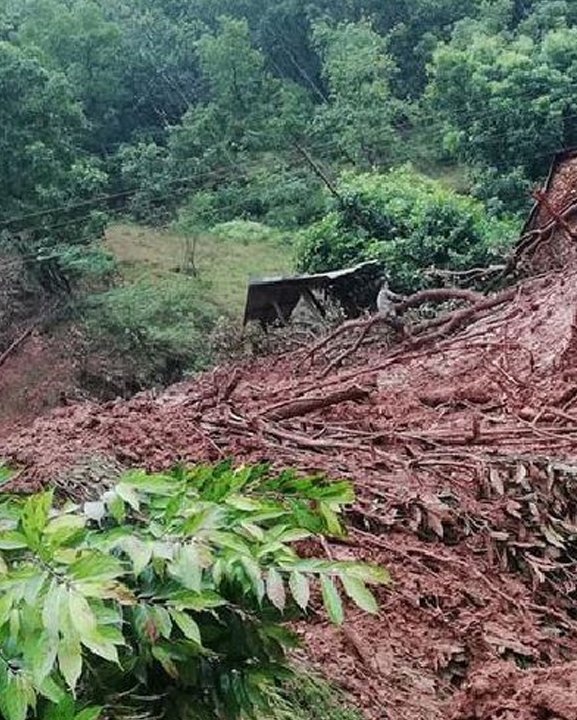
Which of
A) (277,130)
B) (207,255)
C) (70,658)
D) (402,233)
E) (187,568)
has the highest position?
(70,658)

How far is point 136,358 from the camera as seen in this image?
1741cm

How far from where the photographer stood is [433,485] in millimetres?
3975

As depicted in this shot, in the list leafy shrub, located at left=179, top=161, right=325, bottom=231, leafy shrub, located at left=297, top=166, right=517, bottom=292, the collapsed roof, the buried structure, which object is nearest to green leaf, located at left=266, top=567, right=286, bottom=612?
the buried structure

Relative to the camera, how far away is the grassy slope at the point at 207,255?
77.0ft

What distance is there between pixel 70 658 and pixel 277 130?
30.6m

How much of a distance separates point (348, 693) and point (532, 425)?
231cm

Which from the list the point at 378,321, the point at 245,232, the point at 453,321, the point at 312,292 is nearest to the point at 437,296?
the point at 453,321

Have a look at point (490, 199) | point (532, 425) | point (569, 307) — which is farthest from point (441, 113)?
point (532, 425)

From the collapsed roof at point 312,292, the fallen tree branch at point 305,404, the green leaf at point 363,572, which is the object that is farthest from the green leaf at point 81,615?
the collapsed roof at point 312,292

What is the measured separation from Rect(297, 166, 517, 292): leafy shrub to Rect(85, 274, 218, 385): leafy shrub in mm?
2518

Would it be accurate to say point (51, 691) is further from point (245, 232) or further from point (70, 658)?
point (245, 232)

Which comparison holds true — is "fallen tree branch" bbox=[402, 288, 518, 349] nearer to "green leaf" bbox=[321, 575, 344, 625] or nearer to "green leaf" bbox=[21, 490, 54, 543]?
"green leaf" bbox=[321, 575, 344, 625]

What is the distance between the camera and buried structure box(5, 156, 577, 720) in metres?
2.89

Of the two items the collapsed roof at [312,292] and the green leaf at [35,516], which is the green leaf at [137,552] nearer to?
the green leaf at [35,516]
